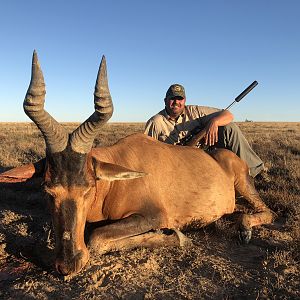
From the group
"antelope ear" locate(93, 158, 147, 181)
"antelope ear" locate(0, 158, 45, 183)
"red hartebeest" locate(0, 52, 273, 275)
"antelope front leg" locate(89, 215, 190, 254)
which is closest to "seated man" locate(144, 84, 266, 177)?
"red hartebeest" locate(0, 52, 273, 275)

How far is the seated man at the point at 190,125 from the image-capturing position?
775 centimetres

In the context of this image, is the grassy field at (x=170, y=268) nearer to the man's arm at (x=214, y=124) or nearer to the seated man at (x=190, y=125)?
the man's arm at (x=214, y=124)

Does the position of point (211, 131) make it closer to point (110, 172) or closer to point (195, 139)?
point (195, 139)

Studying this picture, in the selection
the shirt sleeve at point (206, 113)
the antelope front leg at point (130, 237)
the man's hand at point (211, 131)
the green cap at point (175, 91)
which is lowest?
the antelope front leg at point (130, 237)

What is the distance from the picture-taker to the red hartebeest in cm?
402

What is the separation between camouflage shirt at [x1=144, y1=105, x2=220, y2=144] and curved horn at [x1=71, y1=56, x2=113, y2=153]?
3771mm

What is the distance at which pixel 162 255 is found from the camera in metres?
4.57

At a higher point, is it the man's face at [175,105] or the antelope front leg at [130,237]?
the man's face at [175,105]

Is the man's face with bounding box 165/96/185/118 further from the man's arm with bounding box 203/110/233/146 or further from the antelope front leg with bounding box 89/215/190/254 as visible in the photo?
the antelope front leg with bounding box 89/215/190/254

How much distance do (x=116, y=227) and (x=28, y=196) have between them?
384cm

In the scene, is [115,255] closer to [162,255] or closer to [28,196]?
[162,255]

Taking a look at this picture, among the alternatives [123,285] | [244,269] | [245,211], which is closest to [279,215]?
[245,211]

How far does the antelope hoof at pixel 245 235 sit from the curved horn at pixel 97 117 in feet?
8.26

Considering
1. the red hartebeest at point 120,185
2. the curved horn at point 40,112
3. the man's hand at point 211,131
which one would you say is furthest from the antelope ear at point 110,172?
the man's hand at point 211,131
